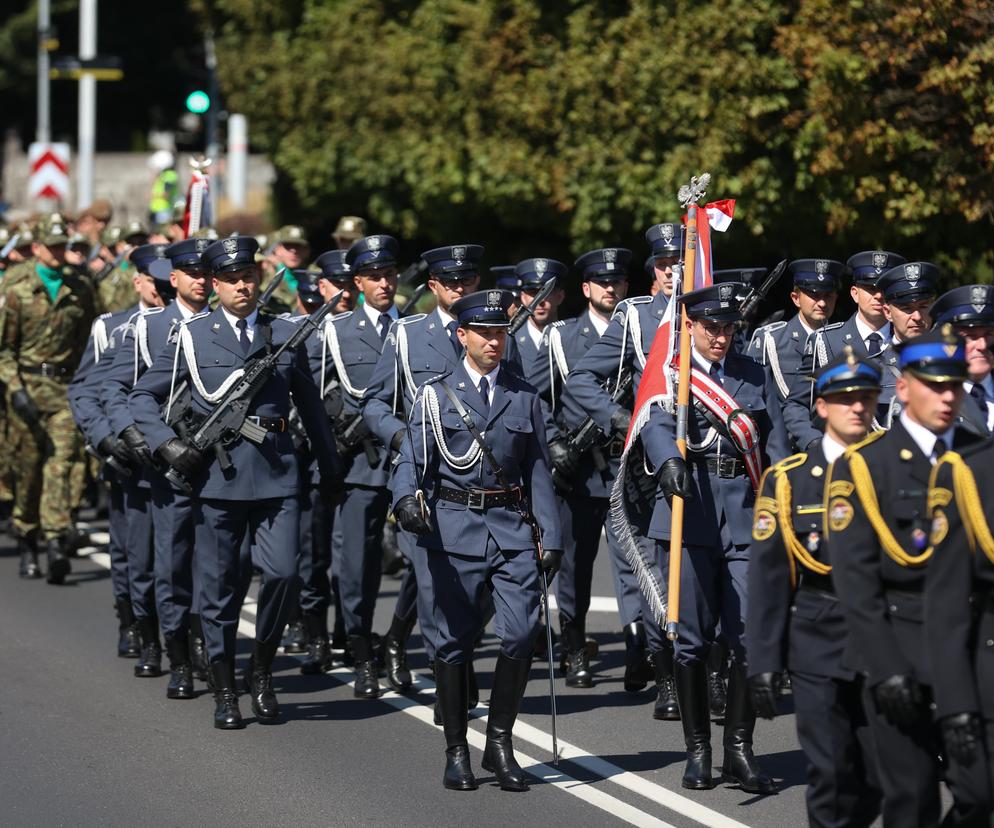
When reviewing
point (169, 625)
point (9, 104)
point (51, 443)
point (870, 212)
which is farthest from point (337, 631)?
point (9, 104)

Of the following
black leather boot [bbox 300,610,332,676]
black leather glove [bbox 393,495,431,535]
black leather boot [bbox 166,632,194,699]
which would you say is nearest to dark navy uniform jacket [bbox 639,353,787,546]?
black leather glove [bbox 393,495,431,535]

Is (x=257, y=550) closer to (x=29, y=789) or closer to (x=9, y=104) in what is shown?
(x=29, y=789)

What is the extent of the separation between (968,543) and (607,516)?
539cm

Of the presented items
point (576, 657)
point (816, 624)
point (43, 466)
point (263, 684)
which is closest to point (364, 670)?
point (263, 684)

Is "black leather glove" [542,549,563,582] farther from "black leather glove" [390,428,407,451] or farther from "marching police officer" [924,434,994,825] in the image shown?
"marching police officer" [924,434,994,825]

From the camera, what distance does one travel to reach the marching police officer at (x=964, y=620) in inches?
233

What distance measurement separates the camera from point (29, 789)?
332 inches

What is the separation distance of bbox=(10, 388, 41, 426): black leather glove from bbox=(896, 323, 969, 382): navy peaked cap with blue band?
389 inches

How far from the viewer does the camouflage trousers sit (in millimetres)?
15063

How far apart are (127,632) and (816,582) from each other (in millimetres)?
6246

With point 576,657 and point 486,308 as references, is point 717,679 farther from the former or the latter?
point 486,308

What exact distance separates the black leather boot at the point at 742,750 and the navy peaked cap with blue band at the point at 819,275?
3396 mm

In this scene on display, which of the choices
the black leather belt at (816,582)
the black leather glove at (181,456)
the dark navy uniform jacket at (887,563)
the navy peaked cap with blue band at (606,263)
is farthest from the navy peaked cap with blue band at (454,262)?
the dark navy uniform jacket at (887,563)

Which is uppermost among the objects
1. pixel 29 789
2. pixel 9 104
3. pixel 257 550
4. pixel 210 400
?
pixel 9 104
